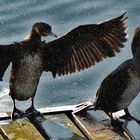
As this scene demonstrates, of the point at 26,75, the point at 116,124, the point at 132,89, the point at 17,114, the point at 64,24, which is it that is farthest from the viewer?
the point at 64,24

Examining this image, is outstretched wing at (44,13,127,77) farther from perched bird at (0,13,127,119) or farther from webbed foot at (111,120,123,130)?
webbed foot at (111,120,123,130)

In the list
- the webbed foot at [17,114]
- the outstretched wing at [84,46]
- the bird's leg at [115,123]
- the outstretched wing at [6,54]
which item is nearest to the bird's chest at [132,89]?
the bird's leg at [115,123]

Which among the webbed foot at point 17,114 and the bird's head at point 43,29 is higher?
the bird's head at point 43,29

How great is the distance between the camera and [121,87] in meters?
8.35

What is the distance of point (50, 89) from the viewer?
1130 centimetres

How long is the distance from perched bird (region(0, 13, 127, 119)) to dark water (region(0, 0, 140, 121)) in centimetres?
159

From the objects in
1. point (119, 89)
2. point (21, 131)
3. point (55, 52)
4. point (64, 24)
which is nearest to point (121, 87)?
point (119, 89)

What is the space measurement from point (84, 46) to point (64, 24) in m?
4.28

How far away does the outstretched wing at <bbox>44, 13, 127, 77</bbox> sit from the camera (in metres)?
8.68

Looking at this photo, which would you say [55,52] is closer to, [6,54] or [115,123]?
[6,54]

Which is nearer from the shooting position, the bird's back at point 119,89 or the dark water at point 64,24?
the bird's back at point 119,89

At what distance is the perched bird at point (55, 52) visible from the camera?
8.54 meters

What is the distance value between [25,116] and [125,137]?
1160mm

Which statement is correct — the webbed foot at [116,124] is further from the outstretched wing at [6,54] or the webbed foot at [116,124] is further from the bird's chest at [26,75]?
the outstretched wing at [6,54]
